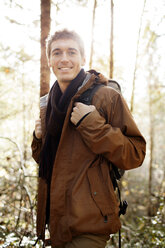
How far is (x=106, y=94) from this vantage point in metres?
1.86

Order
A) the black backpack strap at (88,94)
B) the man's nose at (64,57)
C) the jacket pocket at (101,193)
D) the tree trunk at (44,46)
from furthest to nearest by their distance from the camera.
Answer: the tree trunk at (44,46)
the man's nose at (64,57)
the black backpack strap at (88,94)
the jacket pocket at (101,193)

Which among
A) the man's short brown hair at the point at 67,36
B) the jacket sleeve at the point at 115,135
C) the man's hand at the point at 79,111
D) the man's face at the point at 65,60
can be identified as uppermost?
the man's short brown hair at the point at 67,36

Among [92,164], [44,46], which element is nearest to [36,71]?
[44,46]

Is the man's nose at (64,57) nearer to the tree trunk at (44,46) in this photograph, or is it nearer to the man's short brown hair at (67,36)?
the man's short brown hair at (67,36)

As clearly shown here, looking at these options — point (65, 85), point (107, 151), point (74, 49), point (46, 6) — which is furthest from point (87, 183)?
point (46, 6)

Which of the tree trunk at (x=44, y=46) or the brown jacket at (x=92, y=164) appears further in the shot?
the tree trunk at (x=44, y=46)

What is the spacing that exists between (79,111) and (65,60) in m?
0.55

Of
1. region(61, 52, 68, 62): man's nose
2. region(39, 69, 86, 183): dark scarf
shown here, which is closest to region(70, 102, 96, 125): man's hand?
region(39, 69, 86, 183): dark scarf

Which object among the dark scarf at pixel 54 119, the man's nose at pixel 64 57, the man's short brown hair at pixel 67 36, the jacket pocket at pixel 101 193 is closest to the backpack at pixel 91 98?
the dark scarf at pixel 54 119

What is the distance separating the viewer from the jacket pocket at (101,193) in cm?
165

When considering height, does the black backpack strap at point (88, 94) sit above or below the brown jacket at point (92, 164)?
above

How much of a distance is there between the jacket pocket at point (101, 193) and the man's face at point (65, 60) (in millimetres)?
832

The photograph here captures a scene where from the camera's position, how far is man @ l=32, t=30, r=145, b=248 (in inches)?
65.4

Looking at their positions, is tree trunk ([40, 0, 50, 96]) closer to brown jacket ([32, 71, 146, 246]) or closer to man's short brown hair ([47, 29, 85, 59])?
man's short brown hair ([47, 29, 85, 59])
